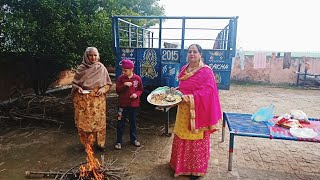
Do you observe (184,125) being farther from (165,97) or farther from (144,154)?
(144,154)

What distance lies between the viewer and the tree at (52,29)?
5.70 meters

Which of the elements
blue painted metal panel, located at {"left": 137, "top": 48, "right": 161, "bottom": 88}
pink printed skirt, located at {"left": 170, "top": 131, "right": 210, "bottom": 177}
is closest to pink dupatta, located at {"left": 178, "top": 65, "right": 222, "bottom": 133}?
pink printed skirt, located at {"left": 170, "top": 131, "right": 210, "bottom": 177}

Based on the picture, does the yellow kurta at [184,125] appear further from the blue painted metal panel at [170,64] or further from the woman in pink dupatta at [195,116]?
the blue painted metal panel at [170,64]

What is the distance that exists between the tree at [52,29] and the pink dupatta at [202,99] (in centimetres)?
436

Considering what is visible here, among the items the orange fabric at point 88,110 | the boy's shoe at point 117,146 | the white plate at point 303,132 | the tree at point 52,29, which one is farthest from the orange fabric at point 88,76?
the white plate at point 303,132

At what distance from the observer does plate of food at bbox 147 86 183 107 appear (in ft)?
10.7

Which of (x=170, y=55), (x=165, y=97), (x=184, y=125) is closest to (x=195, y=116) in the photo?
(x=184, y=125)

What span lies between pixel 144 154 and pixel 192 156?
43.4 inches

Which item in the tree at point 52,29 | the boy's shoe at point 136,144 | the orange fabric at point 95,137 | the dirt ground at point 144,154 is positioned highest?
the tree at point 52,29

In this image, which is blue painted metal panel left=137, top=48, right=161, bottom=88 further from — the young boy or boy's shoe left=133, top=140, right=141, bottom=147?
boy's shoe left=133, top=140, right=141, bottom=147

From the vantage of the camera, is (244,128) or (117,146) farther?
(117,146)

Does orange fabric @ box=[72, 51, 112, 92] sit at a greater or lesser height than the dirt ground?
greater

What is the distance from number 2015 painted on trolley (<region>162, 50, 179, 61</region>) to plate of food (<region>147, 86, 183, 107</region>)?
5.68 feet

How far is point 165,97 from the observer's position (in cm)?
347
